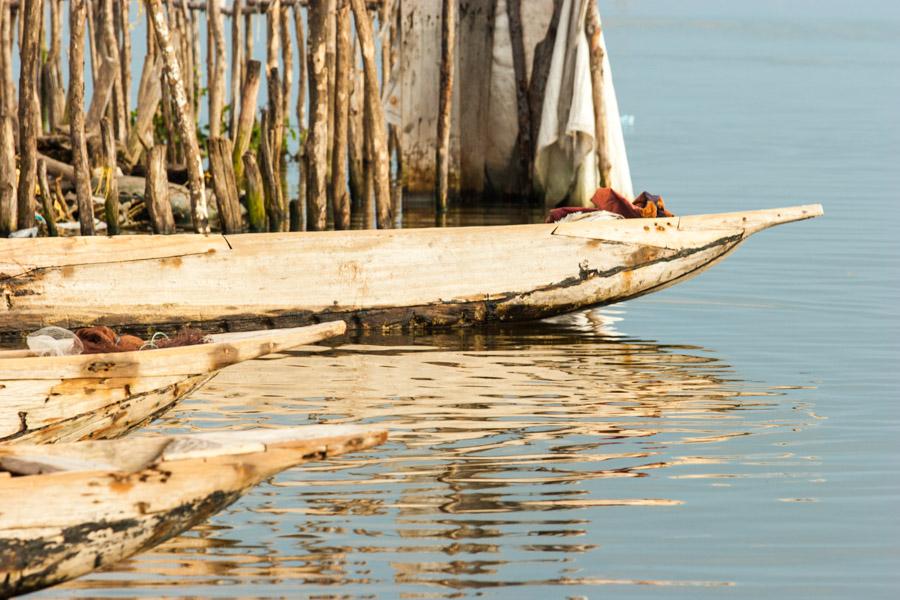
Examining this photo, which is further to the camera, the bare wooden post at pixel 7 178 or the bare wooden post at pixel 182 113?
the bare wooden post at pixel 7 178

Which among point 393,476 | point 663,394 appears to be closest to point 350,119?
point 663,394

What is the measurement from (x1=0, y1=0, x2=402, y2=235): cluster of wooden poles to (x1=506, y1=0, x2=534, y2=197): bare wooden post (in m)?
1.12

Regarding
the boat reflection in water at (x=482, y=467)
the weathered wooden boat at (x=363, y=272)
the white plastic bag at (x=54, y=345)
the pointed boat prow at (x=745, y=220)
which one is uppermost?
the pointed boat prow at (x=745, y=220)

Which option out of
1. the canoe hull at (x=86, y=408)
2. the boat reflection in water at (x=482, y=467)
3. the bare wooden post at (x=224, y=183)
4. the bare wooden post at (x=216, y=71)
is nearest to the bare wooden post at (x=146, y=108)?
the bare wooden post at (x=216, y=71)

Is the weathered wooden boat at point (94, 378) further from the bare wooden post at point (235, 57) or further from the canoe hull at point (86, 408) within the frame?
the bare wooden post at point (235, 57)

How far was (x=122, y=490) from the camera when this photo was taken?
15.7 ft

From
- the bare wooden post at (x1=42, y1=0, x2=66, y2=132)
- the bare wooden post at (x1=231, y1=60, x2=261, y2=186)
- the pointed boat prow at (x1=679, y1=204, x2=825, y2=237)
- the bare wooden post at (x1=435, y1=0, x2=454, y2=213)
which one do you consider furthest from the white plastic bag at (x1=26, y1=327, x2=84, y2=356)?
the bare wooden post at (x1=42, y1=0, x2=66, y2=132)

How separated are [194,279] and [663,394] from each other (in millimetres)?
2858

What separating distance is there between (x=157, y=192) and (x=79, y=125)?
0.80 meters

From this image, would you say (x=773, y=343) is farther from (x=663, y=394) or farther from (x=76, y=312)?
(x=76, y=312)

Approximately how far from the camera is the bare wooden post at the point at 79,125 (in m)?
10.7

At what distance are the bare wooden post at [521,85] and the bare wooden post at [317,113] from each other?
11.9 feet

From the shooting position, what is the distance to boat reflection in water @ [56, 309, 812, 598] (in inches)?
214

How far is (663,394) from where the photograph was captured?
26.8 feet
